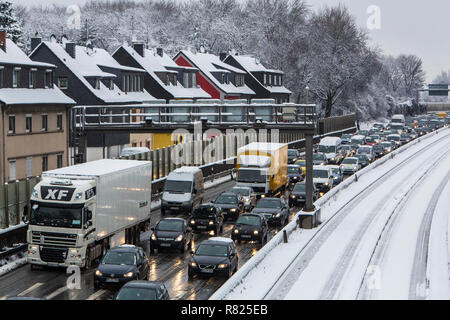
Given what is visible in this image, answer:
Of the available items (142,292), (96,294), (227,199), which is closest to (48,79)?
(227,199)

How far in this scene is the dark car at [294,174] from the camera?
6119 centimetres

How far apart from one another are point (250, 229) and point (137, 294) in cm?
1507

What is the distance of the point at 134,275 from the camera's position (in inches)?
1059

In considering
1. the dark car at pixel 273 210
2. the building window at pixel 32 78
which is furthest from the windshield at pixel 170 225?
the building window at pixel 32 78

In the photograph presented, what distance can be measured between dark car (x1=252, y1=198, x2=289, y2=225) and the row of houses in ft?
56.5

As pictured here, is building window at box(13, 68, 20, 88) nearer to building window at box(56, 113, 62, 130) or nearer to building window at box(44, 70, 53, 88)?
building window at box(44, 70, 53, 88)

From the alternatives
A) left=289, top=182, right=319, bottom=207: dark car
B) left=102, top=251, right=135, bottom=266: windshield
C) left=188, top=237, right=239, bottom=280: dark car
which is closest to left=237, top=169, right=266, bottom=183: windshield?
left=289, top=182, right=319, bottom=207: dark car

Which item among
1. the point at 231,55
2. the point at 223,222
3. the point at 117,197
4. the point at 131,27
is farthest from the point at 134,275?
the point at 131,27

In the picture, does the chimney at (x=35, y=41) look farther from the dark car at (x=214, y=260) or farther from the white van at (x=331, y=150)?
the dark car at (x=214, y=260)

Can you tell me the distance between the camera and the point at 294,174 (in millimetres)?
61562

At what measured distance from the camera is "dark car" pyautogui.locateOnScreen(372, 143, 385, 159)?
86.9m

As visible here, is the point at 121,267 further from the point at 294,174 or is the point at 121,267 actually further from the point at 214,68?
the point at 214,68
